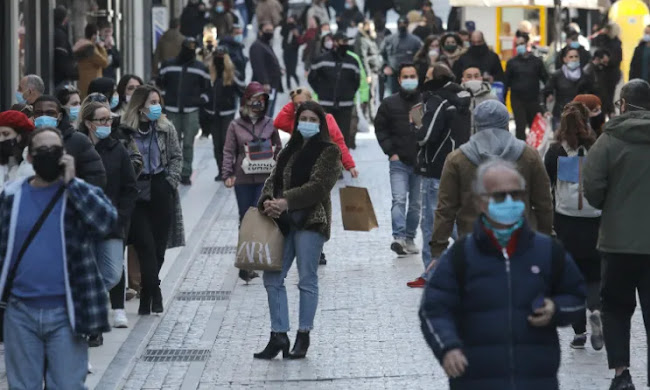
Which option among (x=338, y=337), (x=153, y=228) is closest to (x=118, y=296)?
(x=153, y=228)

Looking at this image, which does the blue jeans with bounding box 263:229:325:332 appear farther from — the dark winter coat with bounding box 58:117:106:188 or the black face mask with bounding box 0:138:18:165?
the black face mask with bounding box 0:138:18:165

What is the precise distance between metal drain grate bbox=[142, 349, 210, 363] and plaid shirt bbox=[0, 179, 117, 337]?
3.32 m

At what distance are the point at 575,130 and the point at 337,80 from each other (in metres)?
10.1

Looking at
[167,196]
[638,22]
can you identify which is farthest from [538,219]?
[638,22]

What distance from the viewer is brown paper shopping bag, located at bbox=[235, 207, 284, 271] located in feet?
34.5

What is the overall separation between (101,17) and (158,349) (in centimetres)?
1528

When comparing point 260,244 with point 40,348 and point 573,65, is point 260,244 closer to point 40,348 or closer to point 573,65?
point 40,348

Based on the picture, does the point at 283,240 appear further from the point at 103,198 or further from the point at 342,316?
the point at 103,198

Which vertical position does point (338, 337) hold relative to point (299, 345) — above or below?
below

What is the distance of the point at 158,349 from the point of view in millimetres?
11227

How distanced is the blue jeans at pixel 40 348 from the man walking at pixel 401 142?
769 centimetres

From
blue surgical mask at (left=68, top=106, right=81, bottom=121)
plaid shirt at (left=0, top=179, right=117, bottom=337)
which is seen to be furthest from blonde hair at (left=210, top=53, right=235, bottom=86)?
plaid shirt at (left=0, top=179, right=117, bottom=337)

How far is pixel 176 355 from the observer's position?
1101 cm

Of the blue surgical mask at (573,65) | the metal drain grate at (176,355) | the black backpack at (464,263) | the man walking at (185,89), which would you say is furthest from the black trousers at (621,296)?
the blue surgical mask at (573,65)
